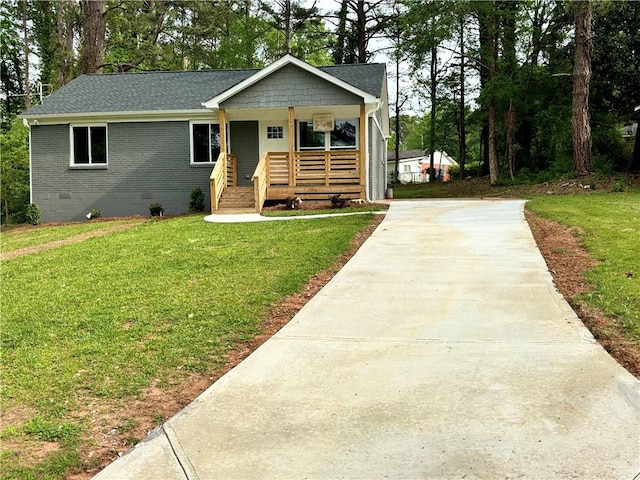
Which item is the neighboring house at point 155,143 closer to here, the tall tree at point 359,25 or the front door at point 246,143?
the front door at point 246,143

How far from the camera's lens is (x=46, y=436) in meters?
3.07

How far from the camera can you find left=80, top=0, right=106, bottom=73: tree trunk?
2416 centimetres

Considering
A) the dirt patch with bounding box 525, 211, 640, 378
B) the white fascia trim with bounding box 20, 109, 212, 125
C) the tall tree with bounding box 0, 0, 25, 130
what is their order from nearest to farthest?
the dirt patch with bounding box 525, 211, 640, 378 → the white fascia trim with bounding box 20, 109, 212, 125 → the tall tree with bounding box 0, 0, 25, 130

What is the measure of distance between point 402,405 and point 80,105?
17.3 metres

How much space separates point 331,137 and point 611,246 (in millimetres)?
10832

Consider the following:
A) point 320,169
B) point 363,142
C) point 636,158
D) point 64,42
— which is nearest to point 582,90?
point 636,158

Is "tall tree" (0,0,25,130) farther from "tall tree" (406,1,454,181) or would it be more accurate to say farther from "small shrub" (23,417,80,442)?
"small shrub" (23,417,80,442)

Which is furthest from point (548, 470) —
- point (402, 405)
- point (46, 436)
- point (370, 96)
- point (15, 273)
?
point (370, 96)

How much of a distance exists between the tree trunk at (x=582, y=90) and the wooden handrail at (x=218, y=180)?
1225 centimetres

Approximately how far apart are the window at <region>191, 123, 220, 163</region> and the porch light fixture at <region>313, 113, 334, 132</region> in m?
3.13

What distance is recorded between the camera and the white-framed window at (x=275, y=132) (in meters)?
17.6

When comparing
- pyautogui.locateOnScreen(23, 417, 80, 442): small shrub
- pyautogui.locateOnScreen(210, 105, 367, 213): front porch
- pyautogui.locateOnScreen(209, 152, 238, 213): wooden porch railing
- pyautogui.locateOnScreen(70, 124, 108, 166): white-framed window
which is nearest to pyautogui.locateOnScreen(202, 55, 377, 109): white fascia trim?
pyautogui.locateOnScreen(210, 105, 367, 213): front porch

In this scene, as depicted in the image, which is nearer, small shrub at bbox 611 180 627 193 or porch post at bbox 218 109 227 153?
porch post at bbox 218 109 227 153

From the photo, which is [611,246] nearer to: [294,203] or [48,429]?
[48,429]
